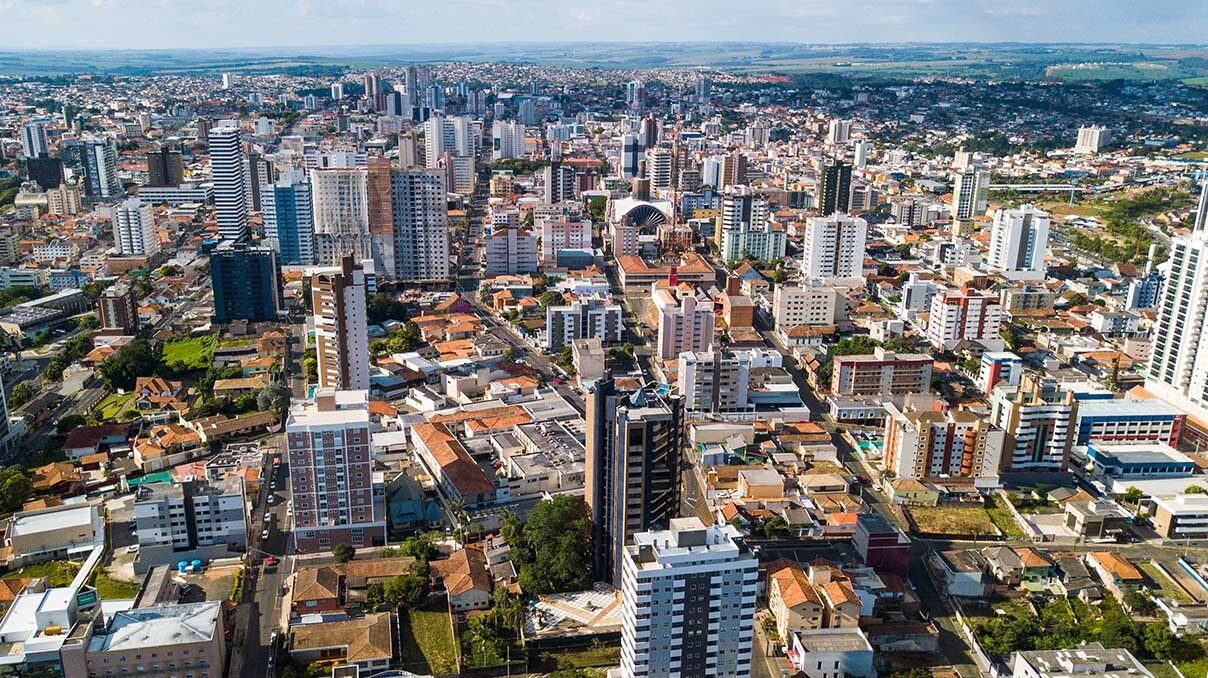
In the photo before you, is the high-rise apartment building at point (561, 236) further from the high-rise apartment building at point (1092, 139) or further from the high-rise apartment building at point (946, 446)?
the high-rise apartment building at point (1092, 139)

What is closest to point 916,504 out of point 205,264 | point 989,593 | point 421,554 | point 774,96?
point 989,593

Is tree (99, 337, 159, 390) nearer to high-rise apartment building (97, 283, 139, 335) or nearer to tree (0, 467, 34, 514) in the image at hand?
high-rise apartment building (97, 283, 139, 335)

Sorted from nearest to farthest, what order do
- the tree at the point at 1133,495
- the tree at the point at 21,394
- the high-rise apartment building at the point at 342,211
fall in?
the tree at the point at 1133,495
the tree at the point at 21,394
the high-rise apartment building at the point at 342,211

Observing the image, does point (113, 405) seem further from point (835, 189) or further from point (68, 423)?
point (835, 189)

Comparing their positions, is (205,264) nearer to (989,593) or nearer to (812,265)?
(812,265)

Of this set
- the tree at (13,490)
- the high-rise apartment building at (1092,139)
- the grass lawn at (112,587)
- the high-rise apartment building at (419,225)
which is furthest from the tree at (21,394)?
the high-rise apartment building at (1092,139)

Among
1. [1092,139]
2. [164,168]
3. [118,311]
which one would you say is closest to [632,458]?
[118,311]
